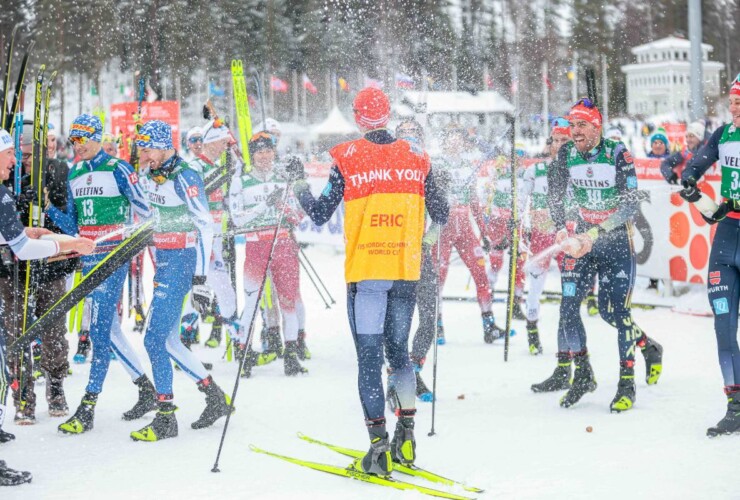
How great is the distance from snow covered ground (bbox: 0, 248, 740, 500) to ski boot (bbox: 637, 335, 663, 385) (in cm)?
11

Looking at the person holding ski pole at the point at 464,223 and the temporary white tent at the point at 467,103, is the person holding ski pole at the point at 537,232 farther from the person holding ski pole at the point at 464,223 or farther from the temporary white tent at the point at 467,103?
the temporary white tent at the point at 467,103

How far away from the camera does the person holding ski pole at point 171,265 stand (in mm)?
5828

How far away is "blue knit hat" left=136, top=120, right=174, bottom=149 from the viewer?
19.3 ft

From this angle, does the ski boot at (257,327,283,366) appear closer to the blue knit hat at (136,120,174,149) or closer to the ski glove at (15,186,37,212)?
the ski glove at (15,186,37,212)

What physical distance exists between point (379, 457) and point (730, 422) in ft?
7.14

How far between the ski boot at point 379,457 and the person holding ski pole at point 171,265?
4.70 feet

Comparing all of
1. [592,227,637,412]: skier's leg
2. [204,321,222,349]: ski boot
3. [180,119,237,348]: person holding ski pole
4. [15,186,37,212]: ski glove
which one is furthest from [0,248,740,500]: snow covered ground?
[15,186,37,212]: ski glove

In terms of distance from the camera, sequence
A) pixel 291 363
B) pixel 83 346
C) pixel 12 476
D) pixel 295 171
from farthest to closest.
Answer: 1. pixel 83 346
2. pixel 291 363
3. pixel 295 171
4. pixel 12 476

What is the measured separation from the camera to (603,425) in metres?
5.82

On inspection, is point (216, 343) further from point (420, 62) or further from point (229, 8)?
point (420, 62)

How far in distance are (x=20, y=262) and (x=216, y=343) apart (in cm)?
306

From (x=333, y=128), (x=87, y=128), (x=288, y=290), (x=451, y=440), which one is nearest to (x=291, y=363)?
(x=288, y=290)

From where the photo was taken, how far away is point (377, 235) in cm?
476

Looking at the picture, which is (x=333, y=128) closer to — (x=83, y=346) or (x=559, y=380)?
(x=83, y=346)
